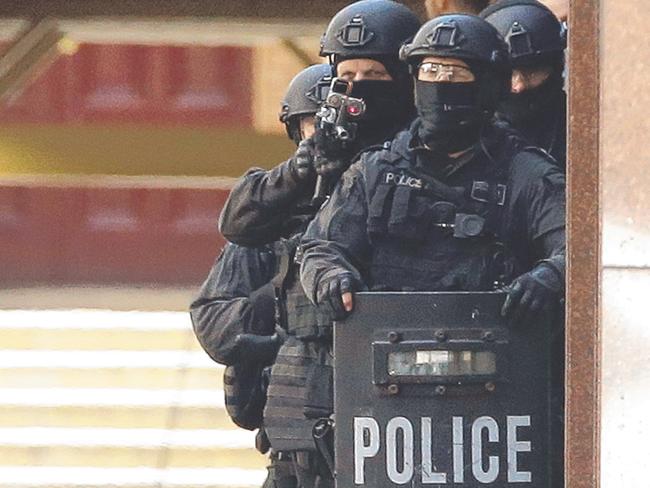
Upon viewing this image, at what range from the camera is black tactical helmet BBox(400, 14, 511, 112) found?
20.4 ft

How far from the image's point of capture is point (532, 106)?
22.6 feet

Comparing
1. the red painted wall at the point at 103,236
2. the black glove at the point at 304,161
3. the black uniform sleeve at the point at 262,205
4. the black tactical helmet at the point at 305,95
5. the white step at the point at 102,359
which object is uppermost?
the black tactical helmet at the point at 305,95

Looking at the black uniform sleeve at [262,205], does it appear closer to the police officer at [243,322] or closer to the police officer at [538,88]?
the police officer at [243,322]

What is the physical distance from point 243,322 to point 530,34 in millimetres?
1542

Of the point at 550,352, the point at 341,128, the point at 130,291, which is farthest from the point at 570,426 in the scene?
the point at 130,291

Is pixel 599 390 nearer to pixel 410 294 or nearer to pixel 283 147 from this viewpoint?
pixel 410 294

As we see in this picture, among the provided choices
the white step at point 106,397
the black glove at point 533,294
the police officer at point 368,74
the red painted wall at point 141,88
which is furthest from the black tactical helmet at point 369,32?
the white step at point 106,397

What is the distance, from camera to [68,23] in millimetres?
12039

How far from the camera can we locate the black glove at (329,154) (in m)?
6.66

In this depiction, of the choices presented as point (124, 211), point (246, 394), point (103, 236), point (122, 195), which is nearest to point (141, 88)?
point (122, 195)

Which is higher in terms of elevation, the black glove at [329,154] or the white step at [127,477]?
the black glove at [329,154]

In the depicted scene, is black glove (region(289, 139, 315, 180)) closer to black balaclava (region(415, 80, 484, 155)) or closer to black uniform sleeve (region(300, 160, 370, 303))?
black uniform sleeve (region(300, 160, 370, 303))

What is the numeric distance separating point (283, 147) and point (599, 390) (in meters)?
7.05

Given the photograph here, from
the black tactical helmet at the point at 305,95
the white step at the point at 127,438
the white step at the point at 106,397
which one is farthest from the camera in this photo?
the white step at the point at 106,397
